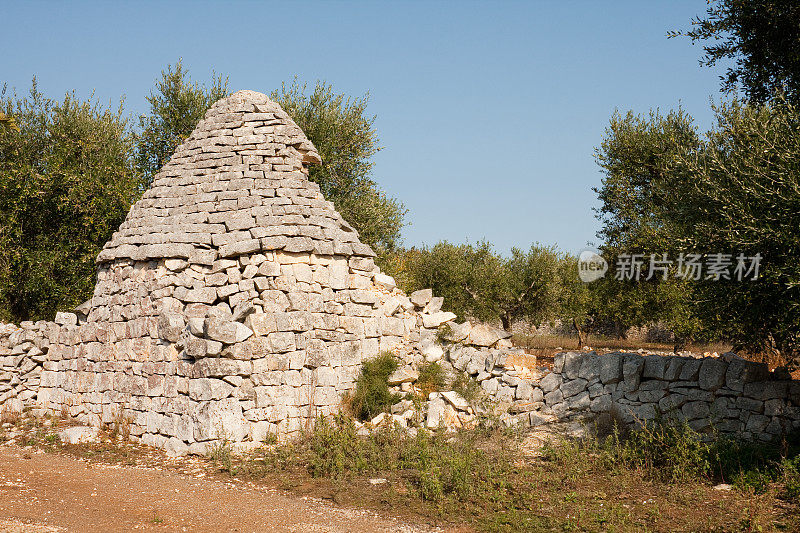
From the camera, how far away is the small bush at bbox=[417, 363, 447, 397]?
1109 cm

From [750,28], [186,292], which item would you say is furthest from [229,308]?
[750,28]

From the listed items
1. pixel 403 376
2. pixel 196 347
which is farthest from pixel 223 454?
pixel 403 376

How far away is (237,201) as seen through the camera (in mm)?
10953

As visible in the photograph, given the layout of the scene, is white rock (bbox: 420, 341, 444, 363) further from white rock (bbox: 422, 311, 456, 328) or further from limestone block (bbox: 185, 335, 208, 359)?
limestone block (bbox: 185, 335, 208, 359)

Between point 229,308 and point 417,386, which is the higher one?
point 229,308

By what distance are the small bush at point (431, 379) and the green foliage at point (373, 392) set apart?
2.03 feet

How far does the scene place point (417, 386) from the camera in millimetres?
11195

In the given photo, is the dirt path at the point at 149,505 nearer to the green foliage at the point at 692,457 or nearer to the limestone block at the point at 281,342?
the limestone block at the point at 281,342

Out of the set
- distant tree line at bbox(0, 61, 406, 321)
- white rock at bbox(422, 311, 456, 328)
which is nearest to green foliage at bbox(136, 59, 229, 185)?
distant tree line at bbox(0, 61, 406, 321)

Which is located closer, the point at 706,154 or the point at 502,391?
the point at 706,154

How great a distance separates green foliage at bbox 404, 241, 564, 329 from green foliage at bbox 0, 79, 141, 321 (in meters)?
8.96

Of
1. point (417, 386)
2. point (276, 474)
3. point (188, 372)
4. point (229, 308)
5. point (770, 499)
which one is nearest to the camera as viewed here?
point (770, 499)

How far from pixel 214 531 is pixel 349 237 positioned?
233 inches

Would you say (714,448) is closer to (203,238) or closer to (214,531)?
(214,531)
